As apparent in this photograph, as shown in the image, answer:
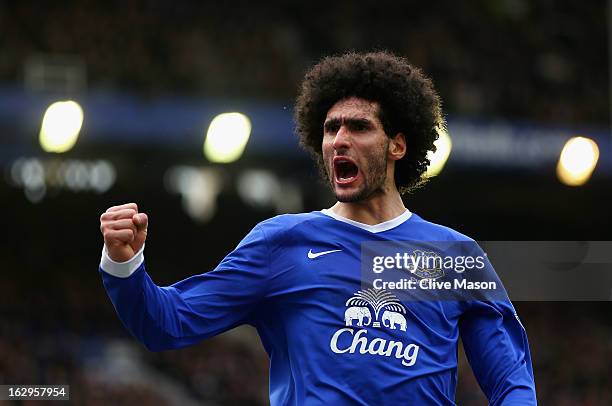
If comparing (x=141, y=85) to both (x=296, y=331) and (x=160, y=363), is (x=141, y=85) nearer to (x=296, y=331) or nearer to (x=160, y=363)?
(x=160, y=363)

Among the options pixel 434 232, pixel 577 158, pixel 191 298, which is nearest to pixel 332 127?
pixel 434 232

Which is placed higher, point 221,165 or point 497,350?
point 221,165

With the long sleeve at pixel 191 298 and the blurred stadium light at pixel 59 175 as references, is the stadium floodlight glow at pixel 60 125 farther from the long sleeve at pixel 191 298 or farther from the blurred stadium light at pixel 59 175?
the long sleeve at pixel 191 298

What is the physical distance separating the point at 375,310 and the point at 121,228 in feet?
3.41

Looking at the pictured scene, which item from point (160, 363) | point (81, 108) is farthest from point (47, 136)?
point (160, 363)

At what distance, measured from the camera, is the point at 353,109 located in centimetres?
486

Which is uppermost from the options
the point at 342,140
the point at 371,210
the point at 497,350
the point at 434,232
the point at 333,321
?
the point at 342,140

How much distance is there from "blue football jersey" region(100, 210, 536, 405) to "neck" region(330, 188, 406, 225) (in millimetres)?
43

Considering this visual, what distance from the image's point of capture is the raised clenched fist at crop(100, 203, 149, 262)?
4066 mm

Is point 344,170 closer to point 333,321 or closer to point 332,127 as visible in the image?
point 332,127

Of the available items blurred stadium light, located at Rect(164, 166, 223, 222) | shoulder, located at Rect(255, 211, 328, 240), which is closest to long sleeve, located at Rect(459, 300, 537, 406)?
shoulder, located at Rect(255, 211, 328, 240)

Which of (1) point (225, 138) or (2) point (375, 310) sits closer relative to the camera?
(2) point (375, 310)

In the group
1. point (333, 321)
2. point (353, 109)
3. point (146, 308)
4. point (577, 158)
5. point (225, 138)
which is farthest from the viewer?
point (577, 158)

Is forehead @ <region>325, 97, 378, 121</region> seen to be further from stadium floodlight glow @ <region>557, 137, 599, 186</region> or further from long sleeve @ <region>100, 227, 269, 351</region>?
stadium floodlight glow @ <region>557, 137, 599, 186</region>
